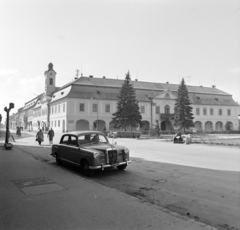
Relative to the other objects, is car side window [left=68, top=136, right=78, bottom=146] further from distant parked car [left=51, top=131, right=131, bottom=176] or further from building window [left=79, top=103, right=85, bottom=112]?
building window [left=79, top=103, right=85, bottom=112]

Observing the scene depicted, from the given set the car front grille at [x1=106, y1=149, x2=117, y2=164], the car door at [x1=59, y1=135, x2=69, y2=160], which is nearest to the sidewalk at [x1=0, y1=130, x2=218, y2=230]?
the car front grille at [x1=106, y1=149, x2=117, y2=164]

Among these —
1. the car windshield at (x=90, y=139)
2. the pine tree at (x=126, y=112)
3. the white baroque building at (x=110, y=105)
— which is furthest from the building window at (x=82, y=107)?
the car windshield at (x=90, y=139)

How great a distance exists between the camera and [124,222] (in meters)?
4.24

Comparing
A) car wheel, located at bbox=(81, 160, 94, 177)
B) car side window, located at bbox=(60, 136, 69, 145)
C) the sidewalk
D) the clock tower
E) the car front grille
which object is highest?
the clock tower

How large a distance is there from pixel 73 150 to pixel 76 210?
4.56m

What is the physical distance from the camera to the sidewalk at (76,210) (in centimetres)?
412

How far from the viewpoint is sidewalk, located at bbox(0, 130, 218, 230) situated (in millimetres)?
4117

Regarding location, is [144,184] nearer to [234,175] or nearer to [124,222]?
[124,222]

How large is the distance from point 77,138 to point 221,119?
6587cm

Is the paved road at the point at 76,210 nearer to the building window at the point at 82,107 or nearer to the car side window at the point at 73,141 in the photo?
the car side window at the point at 73,141

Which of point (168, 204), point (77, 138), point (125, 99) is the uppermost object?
point (125, 99)

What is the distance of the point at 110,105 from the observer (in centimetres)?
5675

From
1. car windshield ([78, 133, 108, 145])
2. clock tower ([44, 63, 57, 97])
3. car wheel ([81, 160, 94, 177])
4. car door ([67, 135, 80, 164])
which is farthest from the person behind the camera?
clock tower ([44, 63, 57, 97])

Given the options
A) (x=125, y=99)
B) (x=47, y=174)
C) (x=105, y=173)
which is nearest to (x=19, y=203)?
(x=47, y=174)
